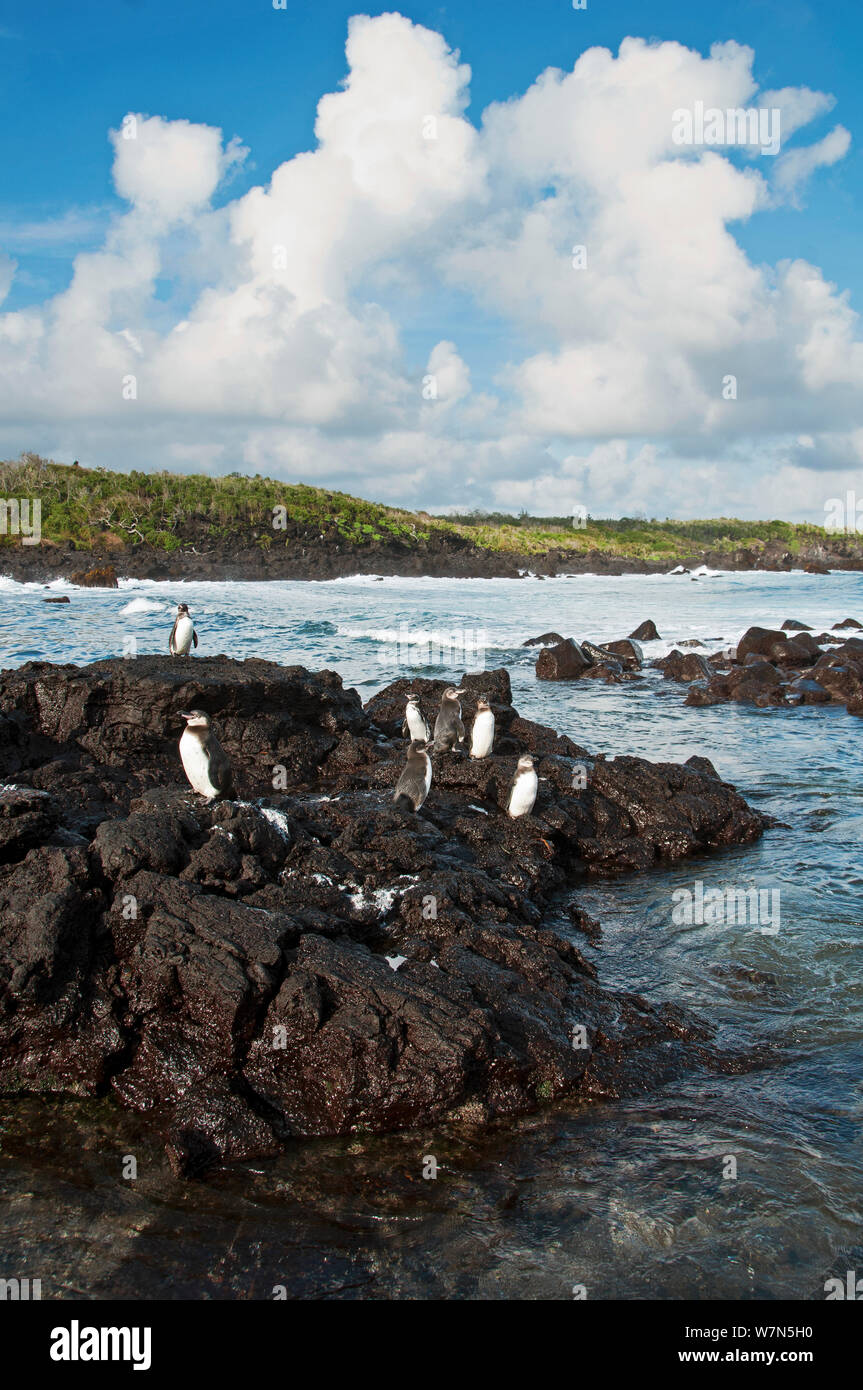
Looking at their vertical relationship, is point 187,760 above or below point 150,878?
above

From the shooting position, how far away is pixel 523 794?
33.3ft

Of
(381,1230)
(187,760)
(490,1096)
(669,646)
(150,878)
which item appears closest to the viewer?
(381,1230)

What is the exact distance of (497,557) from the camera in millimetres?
67938

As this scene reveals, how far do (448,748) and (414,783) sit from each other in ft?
8.42

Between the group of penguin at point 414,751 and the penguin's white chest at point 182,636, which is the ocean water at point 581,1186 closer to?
the group of penguin at point 414,751

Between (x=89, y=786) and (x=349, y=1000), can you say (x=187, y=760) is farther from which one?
(x=349, y=1000)

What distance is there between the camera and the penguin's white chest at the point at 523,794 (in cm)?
1012

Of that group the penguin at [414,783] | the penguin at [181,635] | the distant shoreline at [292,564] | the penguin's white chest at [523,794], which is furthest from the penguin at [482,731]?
the distant shoreline at [292,564]

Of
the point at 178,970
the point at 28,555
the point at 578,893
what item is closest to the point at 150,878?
the point at 178,970

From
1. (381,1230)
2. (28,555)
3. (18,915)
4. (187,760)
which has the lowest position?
(381,1230)

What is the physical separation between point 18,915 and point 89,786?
3964mm

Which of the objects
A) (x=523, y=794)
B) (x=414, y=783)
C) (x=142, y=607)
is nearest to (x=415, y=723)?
(x=523, y=794)

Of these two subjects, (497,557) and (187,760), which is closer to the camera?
(187,760)

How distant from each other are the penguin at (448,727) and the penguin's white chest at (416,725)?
0.81 metres
